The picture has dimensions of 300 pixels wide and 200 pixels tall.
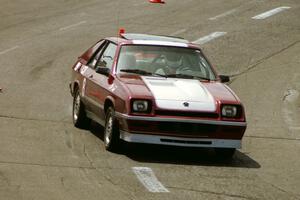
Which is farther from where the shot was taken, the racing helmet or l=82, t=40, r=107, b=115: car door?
l=82, t=40, r=107, b=115: car door

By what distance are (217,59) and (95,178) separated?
13361 mm

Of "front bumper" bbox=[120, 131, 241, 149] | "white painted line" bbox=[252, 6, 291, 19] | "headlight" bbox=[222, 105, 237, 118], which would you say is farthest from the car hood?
"white painted line" bbox=[252, 6, 291, 19]

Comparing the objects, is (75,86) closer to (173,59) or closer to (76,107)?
(76,107)

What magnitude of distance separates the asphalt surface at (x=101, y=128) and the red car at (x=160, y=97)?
1.11ft

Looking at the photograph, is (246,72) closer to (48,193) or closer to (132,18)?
(132,18)

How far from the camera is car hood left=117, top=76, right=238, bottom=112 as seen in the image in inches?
445

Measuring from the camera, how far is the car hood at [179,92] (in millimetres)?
11297

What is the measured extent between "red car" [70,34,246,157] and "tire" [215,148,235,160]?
0.01 meters

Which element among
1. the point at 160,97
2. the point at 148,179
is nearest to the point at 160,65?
the point at 160,97

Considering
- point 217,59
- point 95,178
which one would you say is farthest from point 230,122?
point 217,59

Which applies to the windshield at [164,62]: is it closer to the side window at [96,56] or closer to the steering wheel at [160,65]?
the steering wheel at [160,65]

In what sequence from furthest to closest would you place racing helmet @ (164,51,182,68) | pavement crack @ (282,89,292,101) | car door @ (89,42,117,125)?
pavement crack @ (282,89,292,101) → racing helmet @ (164,51,182,68) → car door @ (89,42,117,125)

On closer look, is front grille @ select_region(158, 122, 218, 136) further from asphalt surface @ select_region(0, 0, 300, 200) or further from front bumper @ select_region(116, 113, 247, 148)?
asphalt surface @ select_region(0, 0, 300, 200)

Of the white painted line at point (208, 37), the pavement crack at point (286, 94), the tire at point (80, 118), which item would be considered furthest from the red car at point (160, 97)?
the white painted line at point (208, 37)
